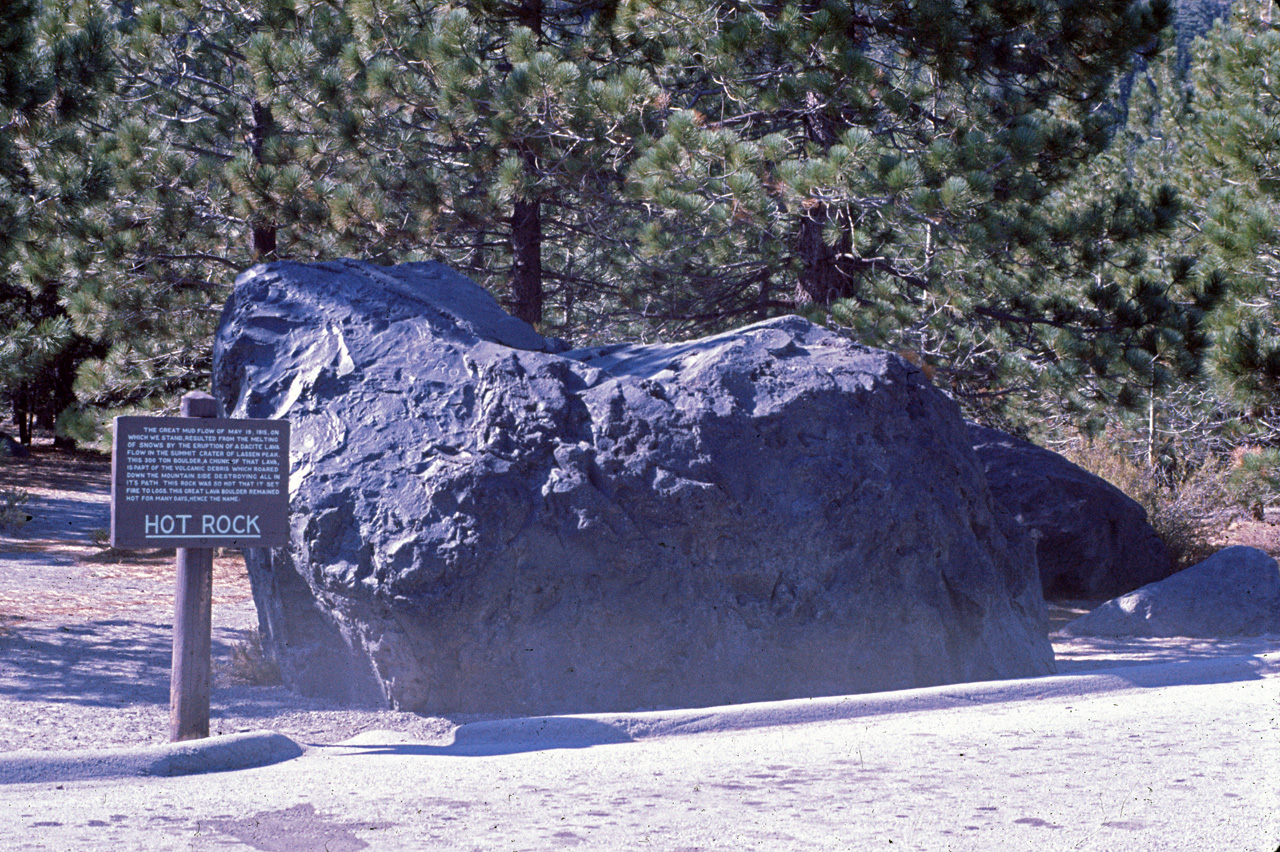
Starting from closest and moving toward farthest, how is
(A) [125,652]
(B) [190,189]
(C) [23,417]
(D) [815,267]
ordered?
A: (A) [125,652]
(D) [815,267]
(B) [190,189]
(C) [23,417]

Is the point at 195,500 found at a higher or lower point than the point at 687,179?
lower

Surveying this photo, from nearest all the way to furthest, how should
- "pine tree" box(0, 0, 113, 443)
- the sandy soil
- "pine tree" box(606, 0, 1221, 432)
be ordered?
the sandy soil
"pine tree" box(0, 0, 113, 443)
"pine tree" box(606, 0, 1221, 432)

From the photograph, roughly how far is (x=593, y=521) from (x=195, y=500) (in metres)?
2.07

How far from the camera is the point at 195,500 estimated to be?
5246mm

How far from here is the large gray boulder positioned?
6.05 m

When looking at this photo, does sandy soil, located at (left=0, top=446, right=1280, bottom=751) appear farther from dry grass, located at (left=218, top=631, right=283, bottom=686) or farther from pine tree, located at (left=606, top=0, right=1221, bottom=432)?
pine tree, located at (left=606, top=0, right=1221, bottom=432)

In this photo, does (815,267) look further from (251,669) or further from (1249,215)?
(251,669)

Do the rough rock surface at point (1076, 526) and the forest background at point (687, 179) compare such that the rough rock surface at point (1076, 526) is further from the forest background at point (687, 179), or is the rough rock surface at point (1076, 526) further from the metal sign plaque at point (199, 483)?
the metal sign plaque at point (199, 483)

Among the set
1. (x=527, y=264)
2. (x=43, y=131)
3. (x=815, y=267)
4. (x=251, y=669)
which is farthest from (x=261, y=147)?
(x=251, y=669)

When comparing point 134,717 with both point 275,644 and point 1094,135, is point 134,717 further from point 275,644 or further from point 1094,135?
point 1094,135

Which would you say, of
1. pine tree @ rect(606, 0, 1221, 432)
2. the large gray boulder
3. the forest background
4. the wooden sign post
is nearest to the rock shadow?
the large gray boulder

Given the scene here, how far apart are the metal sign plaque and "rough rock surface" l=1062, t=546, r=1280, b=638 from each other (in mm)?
6987

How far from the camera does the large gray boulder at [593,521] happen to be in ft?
19.9

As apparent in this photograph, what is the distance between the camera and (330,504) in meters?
6.15
